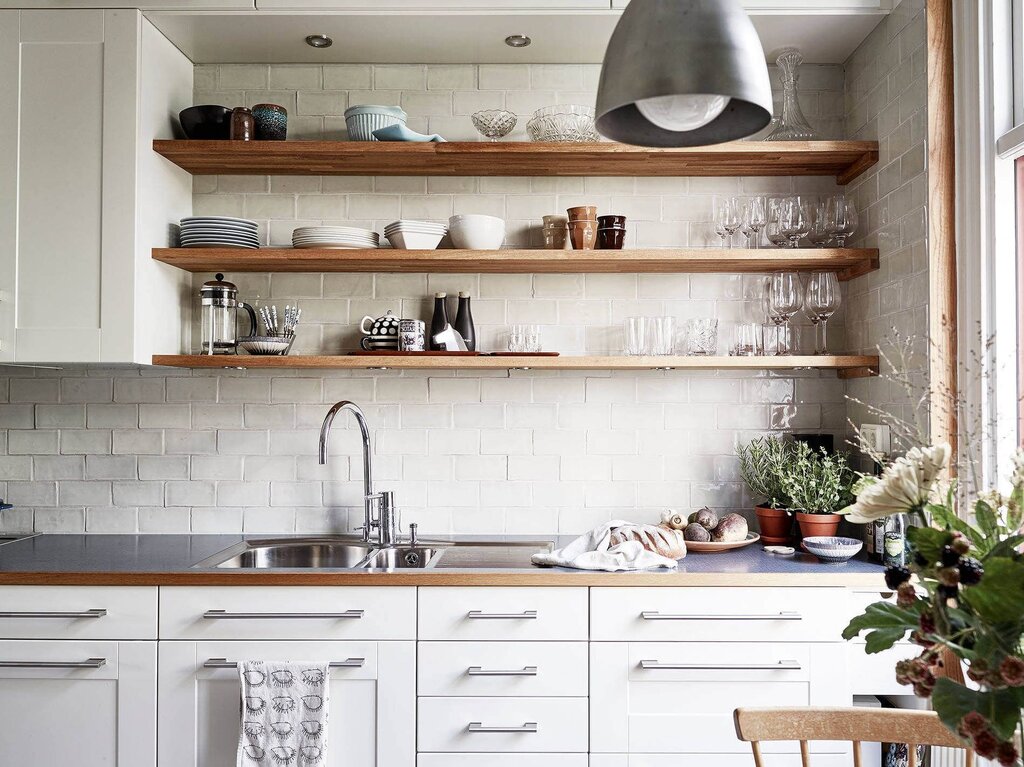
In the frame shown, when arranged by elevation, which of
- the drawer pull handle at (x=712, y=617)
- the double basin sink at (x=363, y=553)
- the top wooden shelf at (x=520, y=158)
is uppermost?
the top wooden shelf at (x=520, y=158)

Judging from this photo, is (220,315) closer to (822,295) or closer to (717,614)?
(717,614)

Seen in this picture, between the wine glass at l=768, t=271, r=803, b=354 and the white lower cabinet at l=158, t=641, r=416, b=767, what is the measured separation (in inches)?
64.0

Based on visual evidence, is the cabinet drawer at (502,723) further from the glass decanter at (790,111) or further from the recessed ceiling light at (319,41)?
the recessed ceiling light at (319,41)

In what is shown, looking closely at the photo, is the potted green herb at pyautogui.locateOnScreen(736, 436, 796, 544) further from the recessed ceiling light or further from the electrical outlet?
the recessed ceiling light

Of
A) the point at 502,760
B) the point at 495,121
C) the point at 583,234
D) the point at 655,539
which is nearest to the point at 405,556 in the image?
the point at 502,760

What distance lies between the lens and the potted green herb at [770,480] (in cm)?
267

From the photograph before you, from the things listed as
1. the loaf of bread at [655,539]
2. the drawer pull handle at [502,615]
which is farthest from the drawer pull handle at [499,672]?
the loaf of bread at [655,539]

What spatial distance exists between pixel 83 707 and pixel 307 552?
80 centimetres

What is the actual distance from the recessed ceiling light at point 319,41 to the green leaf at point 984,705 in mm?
2672

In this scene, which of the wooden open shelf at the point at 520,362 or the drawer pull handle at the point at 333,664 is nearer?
the drawer pull handle at the point at 333,664

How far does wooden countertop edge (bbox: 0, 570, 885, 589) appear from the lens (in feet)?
7.36

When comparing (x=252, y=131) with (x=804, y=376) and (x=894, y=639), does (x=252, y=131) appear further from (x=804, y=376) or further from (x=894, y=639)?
(x=894, y=639)

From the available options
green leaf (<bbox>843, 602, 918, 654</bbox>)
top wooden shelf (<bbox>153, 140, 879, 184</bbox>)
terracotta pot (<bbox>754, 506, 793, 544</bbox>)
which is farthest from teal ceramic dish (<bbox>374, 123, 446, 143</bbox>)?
green leaf (<bbox>843, 602, 918, 654</bbox>)

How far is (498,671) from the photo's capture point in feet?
7.36
